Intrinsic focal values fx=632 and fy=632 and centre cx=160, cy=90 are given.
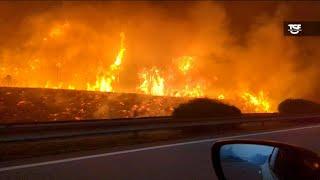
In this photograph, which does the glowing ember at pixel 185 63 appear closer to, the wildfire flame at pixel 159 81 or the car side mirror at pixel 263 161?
the wildfire flame at pixel 159 81

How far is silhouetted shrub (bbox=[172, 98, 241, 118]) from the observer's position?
24.5 meters

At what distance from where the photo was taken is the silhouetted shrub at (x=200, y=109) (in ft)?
80.2

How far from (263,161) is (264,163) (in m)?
0.01

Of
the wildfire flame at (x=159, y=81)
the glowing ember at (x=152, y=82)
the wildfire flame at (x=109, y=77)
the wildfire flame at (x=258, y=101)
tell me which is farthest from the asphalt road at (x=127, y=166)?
the wildfire flame at (x=258, y=101)

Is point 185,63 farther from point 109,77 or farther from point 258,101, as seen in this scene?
point 109,77

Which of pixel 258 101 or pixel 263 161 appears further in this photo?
pixel 258 101

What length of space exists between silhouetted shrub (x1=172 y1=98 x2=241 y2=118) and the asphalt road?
10.2 metres

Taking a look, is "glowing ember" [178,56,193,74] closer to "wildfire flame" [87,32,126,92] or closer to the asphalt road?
"wildfire flame" [87,32,126,92]

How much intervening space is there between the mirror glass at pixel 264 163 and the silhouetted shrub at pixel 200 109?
792 inches

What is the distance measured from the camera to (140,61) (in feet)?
153

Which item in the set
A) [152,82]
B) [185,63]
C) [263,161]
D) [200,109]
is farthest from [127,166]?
[185,63]

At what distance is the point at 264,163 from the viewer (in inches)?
150

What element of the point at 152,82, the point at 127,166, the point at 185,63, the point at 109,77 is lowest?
the point at 127,166

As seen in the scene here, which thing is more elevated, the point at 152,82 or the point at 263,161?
the point at 152,82
